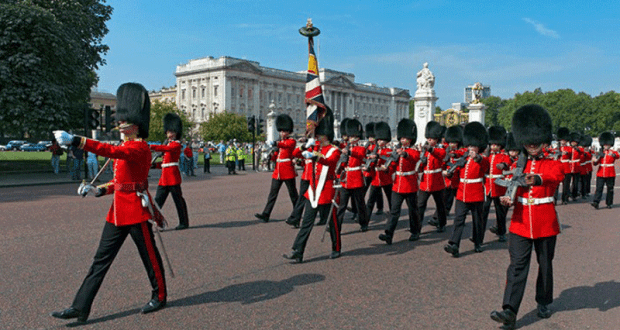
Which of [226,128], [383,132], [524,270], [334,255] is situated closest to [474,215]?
[334,255]

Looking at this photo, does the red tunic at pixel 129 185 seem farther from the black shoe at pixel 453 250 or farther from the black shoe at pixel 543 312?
the black shoe at pixel 453 250

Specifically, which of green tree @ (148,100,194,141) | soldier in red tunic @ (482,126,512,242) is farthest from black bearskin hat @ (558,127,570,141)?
→ green tree @ (148,100,194,141)

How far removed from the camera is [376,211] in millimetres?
11648

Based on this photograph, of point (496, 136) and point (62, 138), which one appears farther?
point (496, 136)

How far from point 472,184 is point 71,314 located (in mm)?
5406

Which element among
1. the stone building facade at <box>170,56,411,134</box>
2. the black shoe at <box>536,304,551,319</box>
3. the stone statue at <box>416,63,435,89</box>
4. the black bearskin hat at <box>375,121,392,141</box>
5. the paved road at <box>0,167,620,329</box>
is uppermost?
the stone building facade at <box>170,56,411,134</box>

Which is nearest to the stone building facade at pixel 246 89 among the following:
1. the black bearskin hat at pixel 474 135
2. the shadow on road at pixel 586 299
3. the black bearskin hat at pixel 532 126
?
the black bearskin hat at pixel 474 135

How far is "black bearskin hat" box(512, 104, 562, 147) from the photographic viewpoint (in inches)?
195

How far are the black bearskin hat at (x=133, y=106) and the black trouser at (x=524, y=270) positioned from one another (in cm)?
353

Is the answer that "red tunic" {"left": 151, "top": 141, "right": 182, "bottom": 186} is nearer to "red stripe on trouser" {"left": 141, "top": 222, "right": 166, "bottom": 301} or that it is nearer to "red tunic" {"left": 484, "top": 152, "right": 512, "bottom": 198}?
"red stripe on trouser" {"left": 141, "top": 222, "right": 166, "bottom": 301}

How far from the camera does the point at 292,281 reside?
578 cm

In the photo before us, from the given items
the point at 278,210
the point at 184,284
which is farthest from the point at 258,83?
the point at 184,284

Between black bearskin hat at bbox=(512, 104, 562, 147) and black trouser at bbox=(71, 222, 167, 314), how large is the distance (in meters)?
3.60

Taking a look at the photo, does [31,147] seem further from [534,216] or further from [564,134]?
[534,216]
